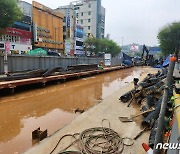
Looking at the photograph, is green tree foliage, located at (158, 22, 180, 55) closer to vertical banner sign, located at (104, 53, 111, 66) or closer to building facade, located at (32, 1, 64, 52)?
vertical banner sign, located at (104, 53, 111, 66)

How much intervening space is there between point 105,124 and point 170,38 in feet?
133

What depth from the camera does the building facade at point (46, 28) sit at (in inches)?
1668

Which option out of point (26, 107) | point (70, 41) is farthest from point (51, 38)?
point (26, 107)

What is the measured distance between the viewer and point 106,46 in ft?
208

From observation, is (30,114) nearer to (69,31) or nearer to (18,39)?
(18,39)

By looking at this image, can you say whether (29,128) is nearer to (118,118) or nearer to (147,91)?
(118,118)

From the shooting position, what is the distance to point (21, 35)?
37781mm

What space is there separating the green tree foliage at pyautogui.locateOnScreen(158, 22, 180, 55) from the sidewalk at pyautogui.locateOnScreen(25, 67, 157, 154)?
37.2 metres

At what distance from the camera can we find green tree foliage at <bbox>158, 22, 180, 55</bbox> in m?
40.0

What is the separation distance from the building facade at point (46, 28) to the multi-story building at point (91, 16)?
35024 millimetres

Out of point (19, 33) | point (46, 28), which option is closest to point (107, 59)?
point (19, 33)

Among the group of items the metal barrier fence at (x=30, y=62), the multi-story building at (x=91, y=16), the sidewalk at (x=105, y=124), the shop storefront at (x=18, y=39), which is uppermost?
the multi-story building at (x=91, y=16)

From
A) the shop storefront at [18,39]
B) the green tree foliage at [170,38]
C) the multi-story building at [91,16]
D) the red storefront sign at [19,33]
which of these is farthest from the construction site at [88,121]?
the multi-story building at [91,16]

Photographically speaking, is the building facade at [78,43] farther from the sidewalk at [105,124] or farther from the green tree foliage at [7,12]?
the sidewalk at [105,124]
